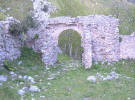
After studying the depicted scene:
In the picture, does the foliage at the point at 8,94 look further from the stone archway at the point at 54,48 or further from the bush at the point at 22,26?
the stone archway at the point at 54,48

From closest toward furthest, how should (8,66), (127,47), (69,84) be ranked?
1. (69,84)
2. (8,66)
3. (127,47)

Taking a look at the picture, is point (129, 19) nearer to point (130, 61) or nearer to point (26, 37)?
point (130, 61)

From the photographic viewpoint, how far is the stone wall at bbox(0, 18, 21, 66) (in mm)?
12646

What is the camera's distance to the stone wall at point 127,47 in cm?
1594

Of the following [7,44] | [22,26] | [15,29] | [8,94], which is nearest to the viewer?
[8,94]

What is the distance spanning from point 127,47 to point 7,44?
9.76 metres

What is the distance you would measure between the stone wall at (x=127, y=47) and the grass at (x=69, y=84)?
1.45m

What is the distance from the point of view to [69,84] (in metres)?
9.88

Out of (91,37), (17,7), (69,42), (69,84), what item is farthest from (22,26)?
(69,42)


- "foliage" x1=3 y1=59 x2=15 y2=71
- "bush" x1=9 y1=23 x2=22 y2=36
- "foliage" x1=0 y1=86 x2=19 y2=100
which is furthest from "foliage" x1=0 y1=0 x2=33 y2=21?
"foliage" x1=0 y1=86 x2=19 y2=100

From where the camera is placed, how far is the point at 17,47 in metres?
14.6

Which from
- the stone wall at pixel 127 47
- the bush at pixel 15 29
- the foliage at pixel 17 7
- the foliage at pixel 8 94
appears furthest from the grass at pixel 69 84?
the foliage at pixel 17 7

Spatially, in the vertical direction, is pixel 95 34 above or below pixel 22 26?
below

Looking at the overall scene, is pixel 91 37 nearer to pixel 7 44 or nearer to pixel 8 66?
pixel 7 44
